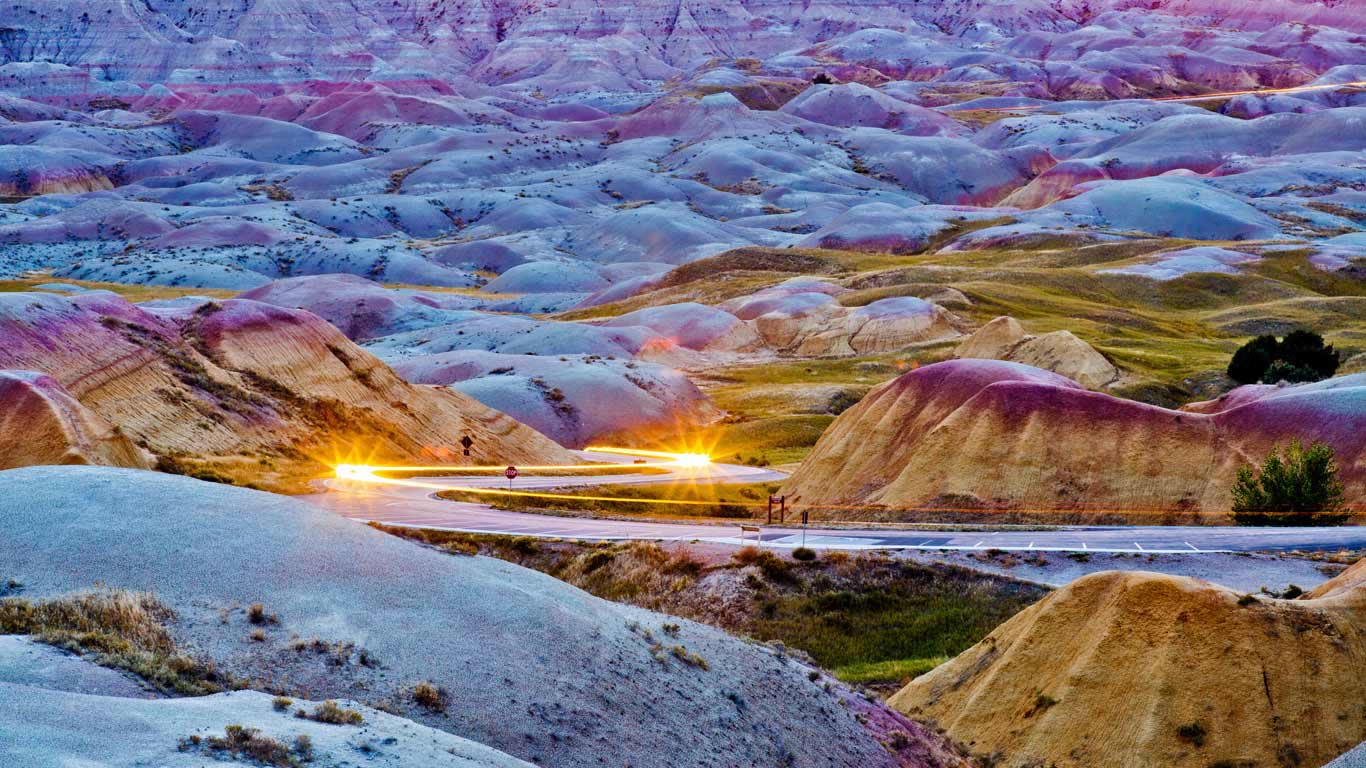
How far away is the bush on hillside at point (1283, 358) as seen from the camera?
84875mm

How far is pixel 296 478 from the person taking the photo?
44.2 m

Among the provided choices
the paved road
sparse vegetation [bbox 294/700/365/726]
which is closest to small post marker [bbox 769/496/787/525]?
the paved road

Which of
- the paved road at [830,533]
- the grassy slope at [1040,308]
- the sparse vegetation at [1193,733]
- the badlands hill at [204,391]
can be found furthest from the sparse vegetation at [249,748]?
the grassy slope at [1040,308]

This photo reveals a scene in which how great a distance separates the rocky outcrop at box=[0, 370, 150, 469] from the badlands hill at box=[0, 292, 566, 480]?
0.04 metres

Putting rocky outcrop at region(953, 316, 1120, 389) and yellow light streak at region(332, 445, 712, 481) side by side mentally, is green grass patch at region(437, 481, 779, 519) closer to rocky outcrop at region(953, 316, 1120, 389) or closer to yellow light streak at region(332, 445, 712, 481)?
yellow light streak at region(332, 445, 712, 481)

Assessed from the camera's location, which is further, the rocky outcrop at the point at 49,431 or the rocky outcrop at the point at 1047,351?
the rocky outcrop at the point at 1047,351

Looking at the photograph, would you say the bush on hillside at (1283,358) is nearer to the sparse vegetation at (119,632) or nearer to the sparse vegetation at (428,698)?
the sparse vegetation at (428,698)

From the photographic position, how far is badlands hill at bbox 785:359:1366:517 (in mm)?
44531

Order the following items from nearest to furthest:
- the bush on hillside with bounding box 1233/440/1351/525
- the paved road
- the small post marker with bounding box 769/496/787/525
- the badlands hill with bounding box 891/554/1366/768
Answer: the badlands hill with bounding box 891/554/1366/768, the paved road, the bush on hillside with bounding box 1233/440/1351/525, the small post marker with bounding box 769/496/787/525

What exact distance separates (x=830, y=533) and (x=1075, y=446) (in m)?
9.91

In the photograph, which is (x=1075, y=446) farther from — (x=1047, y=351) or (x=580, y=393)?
(x=1047, y=351)

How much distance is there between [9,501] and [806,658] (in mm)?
13530

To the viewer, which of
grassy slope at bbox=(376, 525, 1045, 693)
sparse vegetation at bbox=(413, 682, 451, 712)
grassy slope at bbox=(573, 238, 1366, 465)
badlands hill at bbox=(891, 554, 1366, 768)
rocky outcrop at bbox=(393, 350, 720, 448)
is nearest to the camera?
sparse vegetation at bbox=(413, 682, 451, 712)

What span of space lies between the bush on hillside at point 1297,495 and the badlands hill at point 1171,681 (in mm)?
16446
